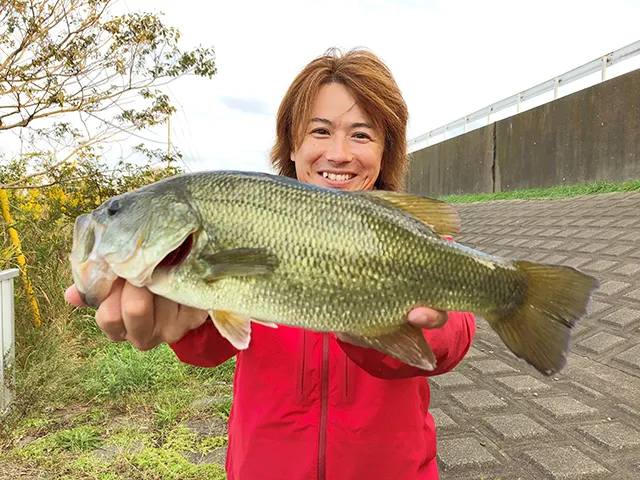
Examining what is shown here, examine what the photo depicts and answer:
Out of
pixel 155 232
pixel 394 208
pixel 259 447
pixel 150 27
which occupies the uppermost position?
pixel 150 27

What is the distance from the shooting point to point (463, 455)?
325 cm

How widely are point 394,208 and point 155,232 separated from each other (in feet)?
2.73

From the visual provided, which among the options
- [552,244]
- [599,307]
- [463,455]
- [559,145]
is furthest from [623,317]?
[559,145]

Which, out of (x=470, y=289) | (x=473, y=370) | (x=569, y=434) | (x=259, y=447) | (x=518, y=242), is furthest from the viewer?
(x=518, y=242)

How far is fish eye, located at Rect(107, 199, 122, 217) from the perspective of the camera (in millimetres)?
1663

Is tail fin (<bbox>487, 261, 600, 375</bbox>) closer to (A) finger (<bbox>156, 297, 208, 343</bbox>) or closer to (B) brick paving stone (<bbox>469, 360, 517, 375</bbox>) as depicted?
(A) finger (<bbox>156, 297, 208, 343</bbox>)

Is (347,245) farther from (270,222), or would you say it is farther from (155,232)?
(155,232)

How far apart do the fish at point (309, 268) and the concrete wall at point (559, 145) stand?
693 centimetres

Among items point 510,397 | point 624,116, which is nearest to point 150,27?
point 510,397

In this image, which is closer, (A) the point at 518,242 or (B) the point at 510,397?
(B) the point at 510,397

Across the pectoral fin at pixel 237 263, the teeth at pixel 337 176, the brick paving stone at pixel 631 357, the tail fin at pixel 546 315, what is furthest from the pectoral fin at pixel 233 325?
the brick paving stone at pixel 631 357

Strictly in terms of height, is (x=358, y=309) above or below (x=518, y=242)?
below

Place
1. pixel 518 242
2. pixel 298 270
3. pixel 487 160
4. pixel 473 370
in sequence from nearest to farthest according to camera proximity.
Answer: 1. pixel 298 270
2. pixel 473 370
3. pixel 518 242
4. pixel 487 160

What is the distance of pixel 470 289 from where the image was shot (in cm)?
168
